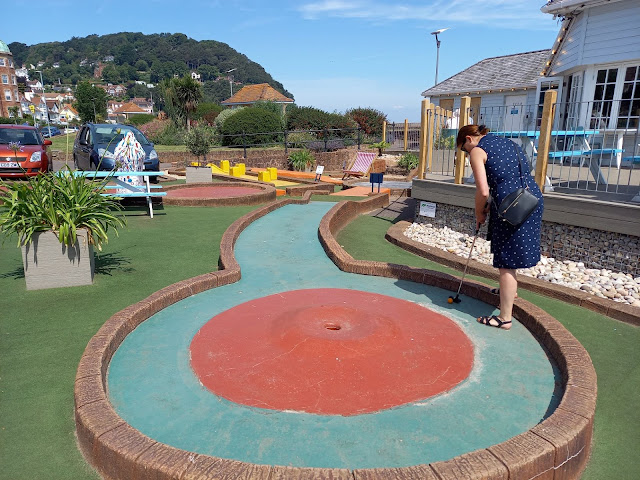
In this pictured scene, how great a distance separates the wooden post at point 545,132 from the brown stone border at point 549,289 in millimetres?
1625

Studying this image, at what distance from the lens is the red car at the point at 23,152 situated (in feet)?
36.1

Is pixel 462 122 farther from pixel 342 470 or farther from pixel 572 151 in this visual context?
pixel 342 470

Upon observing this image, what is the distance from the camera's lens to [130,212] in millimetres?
9242

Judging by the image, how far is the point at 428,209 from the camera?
8.34 metres

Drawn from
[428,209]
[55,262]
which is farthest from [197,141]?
[55,262]

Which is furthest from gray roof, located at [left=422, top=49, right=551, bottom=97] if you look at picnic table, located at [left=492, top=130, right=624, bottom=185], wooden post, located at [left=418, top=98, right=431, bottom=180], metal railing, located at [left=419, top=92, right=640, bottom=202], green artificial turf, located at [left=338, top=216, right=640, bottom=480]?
green artificial turf, located at [left=338, top=216, right=640, bottom=480]

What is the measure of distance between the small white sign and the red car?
8.62 metres

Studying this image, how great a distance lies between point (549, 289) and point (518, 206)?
1.88 meters

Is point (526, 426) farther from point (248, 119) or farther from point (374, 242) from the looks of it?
point (248, 119)

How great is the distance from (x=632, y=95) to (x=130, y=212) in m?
12.4

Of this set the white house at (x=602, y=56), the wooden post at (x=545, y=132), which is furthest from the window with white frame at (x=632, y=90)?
the wooden post at (x=545, y=132)

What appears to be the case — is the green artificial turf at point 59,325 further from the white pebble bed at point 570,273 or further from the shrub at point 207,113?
the shrub at point 207,113

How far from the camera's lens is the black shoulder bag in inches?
148

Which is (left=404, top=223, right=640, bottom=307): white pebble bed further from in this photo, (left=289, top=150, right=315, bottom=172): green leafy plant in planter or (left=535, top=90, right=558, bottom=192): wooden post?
(left=289, top=150, right=315, bottom=172): green leafy plant in planter
